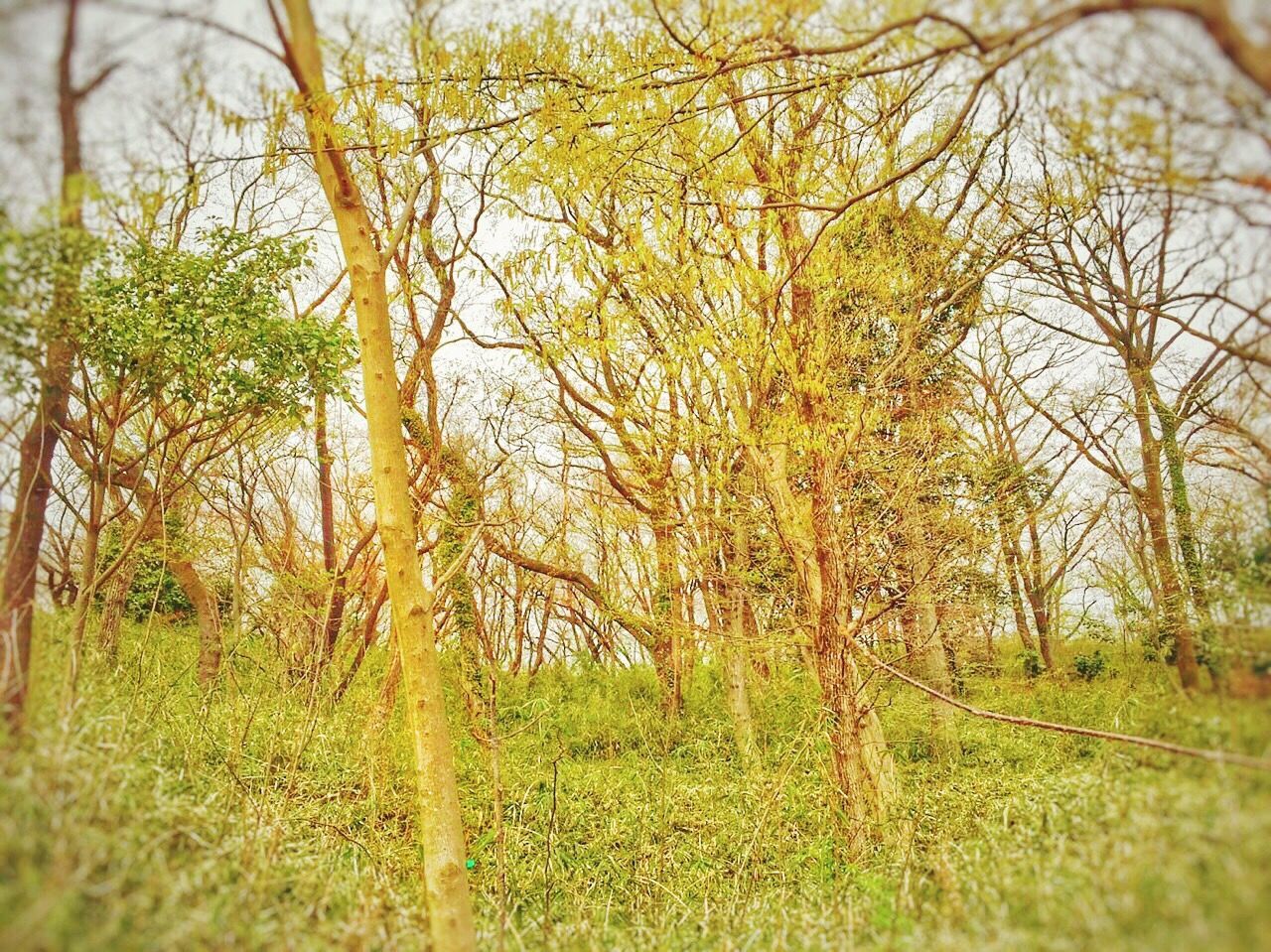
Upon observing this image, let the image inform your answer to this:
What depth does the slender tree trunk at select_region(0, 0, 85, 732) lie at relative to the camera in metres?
2.03

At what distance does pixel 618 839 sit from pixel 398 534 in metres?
2.95

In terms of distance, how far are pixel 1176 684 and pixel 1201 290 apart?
4.87ft

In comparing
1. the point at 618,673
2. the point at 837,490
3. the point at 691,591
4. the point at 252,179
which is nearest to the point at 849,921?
the point at 837,490

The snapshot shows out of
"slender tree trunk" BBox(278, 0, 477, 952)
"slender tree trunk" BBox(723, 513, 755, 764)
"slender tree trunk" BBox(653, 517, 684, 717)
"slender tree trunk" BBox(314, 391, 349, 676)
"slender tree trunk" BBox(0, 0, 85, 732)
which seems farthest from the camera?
"slender tree trunk" BBox(314, 391, 349, 676)

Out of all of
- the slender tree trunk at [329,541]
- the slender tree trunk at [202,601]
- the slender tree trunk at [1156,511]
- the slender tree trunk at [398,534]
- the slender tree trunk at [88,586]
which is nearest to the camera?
the slender tree trunk at [398,534]

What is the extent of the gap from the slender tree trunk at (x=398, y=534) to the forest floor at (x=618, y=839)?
9.2 inches

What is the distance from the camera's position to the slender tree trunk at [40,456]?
2.03 m

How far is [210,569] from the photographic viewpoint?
750cm

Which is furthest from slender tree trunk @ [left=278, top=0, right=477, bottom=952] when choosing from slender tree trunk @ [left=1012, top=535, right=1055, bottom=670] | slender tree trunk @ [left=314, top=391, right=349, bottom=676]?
slender tree trunk @ [left=1012, top=535, right=1055, bottom=670]

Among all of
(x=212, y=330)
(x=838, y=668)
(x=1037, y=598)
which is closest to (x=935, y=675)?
(x=1037, y=598)

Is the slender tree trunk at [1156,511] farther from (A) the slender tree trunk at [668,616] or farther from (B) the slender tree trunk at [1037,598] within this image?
(A) the slender tree trunk at [668,616]

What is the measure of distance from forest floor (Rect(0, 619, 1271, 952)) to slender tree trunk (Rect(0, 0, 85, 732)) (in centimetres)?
13

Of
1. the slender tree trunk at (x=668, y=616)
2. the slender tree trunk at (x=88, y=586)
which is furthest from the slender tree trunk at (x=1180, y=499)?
the slender tree trunk at (x=88, y=586)

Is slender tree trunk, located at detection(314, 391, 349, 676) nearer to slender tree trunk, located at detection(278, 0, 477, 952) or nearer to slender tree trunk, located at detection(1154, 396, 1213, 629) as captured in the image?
slender tree trunk, located at detection(278, 0, 477, 952)
